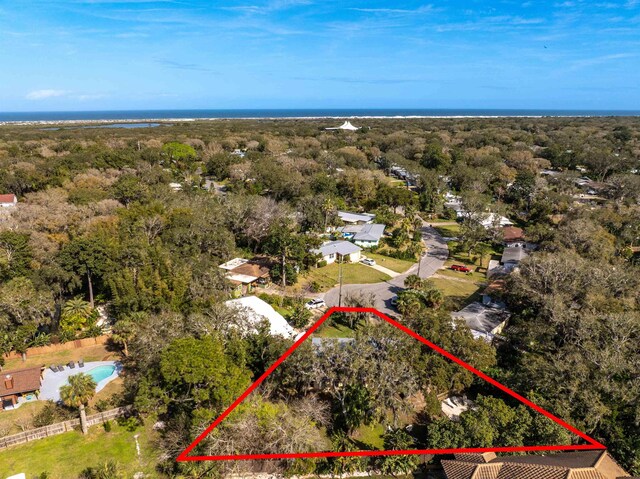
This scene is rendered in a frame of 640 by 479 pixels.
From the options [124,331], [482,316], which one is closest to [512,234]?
[482,316]

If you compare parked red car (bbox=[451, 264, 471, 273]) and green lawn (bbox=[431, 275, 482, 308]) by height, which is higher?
parked red car (bbox=[451, 264, 471, 273])

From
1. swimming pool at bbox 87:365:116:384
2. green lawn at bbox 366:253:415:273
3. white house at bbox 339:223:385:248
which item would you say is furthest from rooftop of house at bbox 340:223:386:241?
swimming pool at bbox 87:365:116:384

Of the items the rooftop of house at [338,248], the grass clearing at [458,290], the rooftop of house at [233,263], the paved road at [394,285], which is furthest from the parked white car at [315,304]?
Result: the grass clearing at [458,290]

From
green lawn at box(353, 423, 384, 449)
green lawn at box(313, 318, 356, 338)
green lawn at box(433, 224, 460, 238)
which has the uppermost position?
green lawn at box(433, 224, 460, 238)

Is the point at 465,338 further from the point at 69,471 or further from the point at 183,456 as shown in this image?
the point at 69,471

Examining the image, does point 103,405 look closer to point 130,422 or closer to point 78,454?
point 130,422

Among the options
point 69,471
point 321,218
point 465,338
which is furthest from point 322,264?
point 69,471

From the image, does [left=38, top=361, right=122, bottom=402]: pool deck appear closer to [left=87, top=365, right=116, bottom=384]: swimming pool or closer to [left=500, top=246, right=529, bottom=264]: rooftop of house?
[left=87, top=365, right=116, bottom=384]: swimming pool
